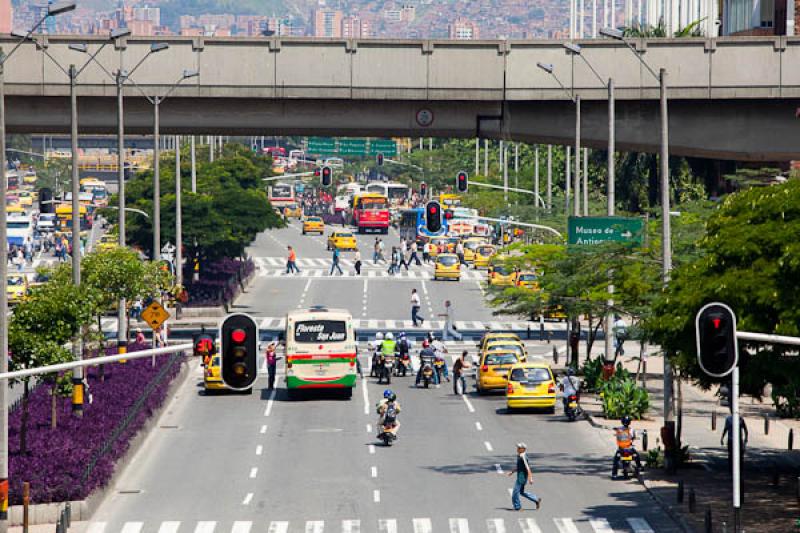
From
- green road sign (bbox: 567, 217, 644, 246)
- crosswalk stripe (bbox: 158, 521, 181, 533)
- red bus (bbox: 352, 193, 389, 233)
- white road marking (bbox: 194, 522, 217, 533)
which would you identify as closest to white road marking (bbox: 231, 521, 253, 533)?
white road marking (bbox: 194, 522, 217, 533)

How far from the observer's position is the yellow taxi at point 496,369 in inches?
2258

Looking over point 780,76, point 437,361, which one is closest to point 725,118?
point 780,76

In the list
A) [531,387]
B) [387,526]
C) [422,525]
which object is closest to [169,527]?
[387,526]

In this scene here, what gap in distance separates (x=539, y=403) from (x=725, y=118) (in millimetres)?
17453

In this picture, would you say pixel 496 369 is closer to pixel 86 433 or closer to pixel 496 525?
pixel 86 433

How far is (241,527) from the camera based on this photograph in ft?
113

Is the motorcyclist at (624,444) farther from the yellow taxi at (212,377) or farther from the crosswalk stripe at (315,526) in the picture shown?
the yellow taxi at (212,377)

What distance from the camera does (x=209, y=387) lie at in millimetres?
57438

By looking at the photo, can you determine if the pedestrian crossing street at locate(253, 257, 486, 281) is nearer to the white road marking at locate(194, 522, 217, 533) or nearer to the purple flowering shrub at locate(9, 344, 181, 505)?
the purple flowering shrub at locate(9, 344, 181, 505)

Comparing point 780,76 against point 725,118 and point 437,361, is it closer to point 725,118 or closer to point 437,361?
point 725,118

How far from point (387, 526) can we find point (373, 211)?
10828cm

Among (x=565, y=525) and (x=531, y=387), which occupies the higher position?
(x=531, y=387)

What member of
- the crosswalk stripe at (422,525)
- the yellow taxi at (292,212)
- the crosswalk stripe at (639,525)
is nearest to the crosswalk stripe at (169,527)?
the crosswalk stripe at (422,525)

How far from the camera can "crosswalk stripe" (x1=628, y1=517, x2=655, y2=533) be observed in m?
34.2
